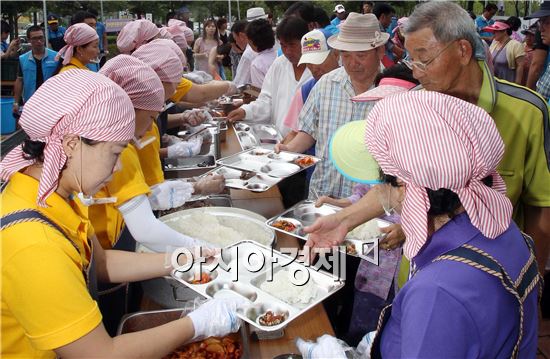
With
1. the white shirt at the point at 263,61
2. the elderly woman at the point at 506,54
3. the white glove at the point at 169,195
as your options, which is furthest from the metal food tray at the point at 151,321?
the elderly woman at the point at 506,54

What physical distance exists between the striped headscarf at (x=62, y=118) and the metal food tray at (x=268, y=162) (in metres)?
1.44

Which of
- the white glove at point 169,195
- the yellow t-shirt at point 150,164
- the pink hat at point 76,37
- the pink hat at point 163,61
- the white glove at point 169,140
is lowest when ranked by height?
the white glove at point 169,140

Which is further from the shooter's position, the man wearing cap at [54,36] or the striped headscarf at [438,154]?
the man wearing cap at [54,36]

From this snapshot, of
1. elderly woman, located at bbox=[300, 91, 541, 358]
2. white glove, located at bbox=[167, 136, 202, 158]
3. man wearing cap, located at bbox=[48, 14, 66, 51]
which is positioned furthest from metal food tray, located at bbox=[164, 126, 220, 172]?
man wearing cap, located at bbox=[48, 14, 66, 51]

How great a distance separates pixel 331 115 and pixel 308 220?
2.09ft

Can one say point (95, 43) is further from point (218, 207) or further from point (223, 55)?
point (223, 55)

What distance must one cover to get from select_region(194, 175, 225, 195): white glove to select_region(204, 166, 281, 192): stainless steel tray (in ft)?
0.13

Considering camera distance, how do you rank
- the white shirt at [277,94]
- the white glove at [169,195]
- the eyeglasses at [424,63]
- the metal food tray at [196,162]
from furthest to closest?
1. the white shirt at [277,94]
2. the metal food tray at [196,162]
3. the white glove at [169,195]
4. the eyeglasses at [424,63]

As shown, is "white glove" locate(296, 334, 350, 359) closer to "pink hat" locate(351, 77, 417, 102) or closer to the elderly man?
the elderly man

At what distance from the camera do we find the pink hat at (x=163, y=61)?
7.82ft

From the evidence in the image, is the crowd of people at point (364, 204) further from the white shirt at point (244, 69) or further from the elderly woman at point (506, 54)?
the elderly woman at point (506, 54)

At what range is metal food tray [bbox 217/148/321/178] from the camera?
267 centimetres

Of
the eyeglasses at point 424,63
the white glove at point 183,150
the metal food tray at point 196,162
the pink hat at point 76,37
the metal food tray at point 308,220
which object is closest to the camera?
the eyeglasses at point 424,63

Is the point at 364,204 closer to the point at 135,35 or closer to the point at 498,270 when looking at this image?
the point at 498,270
